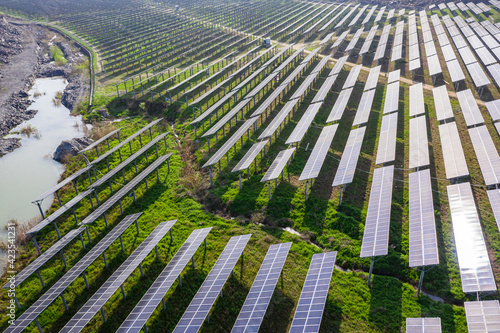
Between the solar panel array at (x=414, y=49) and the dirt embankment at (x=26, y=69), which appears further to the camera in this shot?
the solar panel array at (x=414, y=49)

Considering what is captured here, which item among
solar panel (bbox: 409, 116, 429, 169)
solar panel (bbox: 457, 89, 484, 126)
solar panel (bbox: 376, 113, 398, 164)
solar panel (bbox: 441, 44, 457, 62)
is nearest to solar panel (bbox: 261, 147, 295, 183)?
solar panel (bbox: 376, 113, 398, 164)

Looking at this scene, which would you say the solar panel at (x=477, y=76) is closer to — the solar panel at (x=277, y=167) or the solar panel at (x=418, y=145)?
the solar panel at (x=418, y=145)

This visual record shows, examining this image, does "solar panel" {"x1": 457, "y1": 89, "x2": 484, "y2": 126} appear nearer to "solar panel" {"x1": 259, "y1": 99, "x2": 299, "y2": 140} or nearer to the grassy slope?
the grassy slope

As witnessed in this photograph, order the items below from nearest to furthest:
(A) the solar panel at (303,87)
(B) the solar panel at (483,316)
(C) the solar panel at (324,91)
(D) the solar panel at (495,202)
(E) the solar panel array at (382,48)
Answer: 1. (B) the solar panel at (483,316)
2. (D) the solar panel at (495,202)
3. (C) the solar panel at (324,91)
4. (A) the solar panel at (303,87)
5. (E) the solar panel array at (382,48)

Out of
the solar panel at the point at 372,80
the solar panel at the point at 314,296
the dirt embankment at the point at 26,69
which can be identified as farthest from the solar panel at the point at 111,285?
the solar panel at the point at 372,80

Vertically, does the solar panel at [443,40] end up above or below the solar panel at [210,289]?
above

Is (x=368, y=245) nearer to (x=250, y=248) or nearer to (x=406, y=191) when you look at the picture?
(x=250, y=248)

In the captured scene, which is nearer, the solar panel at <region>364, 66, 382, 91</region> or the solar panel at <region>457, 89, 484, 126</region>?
the solar panel at <region>457, 89, 484, 126</region>
